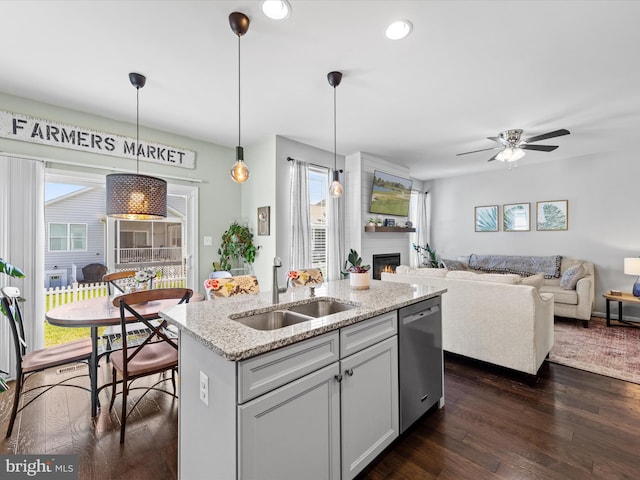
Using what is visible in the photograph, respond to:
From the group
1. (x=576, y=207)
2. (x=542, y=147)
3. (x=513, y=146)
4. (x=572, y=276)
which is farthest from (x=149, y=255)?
(x=576, y=207)

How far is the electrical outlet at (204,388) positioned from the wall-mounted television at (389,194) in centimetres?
428

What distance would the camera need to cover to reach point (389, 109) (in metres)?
3.33

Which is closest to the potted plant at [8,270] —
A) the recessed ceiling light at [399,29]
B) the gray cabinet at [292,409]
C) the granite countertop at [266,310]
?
the granite countertop at [266,310]

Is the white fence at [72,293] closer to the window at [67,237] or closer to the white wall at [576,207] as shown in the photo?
the window at [67,237]

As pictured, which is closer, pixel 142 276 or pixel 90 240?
pixel 142 276

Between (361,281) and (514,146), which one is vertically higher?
(514,146)

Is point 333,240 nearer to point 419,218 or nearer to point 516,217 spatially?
point 419,218

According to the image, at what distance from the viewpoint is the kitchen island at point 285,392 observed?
1.17 m

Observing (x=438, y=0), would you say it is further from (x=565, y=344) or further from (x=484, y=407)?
(x=565, y=344)

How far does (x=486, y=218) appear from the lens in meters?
6.30

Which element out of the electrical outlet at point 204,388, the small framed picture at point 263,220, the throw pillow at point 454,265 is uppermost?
the small framed picture at point 263,220

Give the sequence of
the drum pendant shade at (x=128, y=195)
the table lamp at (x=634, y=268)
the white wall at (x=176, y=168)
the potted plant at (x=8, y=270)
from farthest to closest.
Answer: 1. the table lamp at (x=634, y=268)
2. the white wall at (x=176, y=168)
3. the drum pendant shade at (x=128, y=195)
4. the potted plant at (x=8, y=270)

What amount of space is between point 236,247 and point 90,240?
5.67 ft

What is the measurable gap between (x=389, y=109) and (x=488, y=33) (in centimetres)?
132
